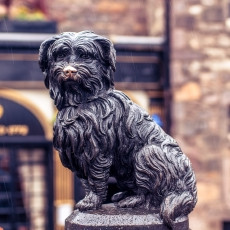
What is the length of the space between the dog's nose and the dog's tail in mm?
684

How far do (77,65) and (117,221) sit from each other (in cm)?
68

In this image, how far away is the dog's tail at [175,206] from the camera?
2602 millimetres

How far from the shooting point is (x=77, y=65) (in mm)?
2574

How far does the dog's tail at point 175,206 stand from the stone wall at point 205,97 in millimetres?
5179

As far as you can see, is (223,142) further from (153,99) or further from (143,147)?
(143,147)

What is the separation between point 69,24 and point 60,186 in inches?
102

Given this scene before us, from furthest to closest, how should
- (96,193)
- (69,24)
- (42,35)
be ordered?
1. (69,24)
2. (42,35)
3. (96,193)

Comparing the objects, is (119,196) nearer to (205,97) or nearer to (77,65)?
(77,65)

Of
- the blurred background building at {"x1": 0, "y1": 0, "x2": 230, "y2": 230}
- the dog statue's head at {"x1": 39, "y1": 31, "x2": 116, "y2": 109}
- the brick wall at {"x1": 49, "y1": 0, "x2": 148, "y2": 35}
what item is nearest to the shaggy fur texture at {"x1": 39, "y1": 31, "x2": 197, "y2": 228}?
the dog statue's head at {"x1": 39, "y1": 31, "x2": 116, "y2": 109}

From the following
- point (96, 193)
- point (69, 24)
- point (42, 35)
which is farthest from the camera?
point (69, 24)

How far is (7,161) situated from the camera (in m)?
7.93

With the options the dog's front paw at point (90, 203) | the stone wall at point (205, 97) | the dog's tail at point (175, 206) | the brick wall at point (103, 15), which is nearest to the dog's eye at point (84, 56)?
the dog's front paw at point (90, 203)

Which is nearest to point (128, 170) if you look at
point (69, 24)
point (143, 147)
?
point (143, 147)

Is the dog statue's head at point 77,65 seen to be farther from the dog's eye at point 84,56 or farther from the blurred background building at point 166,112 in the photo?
the blurred background building at point 166,112
